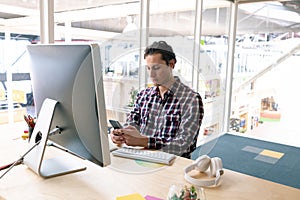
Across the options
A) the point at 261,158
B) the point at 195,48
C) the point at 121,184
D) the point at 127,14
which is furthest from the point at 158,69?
the point at 261,158

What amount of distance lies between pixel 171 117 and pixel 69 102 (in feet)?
2.67

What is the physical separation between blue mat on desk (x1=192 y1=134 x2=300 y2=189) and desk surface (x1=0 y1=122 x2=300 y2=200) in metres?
1.89

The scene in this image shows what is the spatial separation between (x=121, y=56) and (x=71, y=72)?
0.40m

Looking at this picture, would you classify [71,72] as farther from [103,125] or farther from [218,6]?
[218,6]

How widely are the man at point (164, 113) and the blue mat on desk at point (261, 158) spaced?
139 cm

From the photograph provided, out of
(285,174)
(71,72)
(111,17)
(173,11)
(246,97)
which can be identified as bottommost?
→ (285,174)

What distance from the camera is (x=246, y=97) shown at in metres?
4.58

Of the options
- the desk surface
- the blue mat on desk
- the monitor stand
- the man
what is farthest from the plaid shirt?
the blue mat on desk

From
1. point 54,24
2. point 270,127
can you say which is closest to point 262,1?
point 270,127

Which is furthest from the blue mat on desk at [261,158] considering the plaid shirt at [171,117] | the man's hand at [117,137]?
the man's hand at [117,137]

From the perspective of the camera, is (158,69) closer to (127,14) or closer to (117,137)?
(117,137)

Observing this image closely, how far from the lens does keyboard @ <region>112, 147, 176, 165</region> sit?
128 cm

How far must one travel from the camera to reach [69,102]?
3.35 ft

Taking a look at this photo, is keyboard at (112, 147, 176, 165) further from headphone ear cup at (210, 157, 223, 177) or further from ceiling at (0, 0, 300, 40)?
ceiling at (0, 0, 300, 40)
